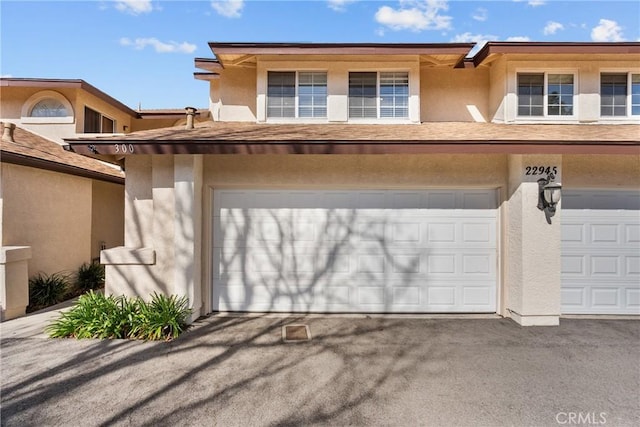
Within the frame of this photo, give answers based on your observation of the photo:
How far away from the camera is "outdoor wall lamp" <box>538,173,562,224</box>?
5406mm

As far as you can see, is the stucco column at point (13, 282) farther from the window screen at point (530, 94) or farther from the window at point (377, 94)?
the window screen at point (530, 94)

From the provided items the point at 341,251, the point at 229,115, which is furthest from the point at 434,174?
the point at 229,115

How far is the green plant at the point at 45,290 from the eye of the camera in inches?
264

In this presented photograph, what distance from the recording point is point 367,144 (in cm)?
540

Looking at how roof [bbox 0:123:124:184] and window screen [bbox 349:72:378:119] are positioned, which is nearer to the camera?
roof [bbox 0:123:124:184]

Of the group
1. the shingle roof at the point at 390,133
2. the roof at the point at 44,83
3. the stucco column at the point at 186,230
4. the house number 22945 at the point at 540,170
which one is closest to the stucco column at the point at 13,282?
the shingle roof at the point at 390,133

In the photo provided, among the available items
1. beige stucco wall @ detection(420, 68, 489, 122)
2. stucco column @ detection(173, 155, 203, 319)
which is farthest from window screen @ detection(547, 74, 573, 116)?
stucco column @ detection(173, 155, 203, 319)

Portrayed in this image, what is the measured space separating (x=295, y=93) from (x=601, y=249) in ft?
24.5

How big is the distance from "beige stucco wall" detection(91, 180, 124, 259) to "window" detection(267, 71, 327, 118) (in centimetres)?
585

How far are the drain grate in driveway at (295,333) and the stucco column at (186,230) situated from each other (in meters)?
1.79

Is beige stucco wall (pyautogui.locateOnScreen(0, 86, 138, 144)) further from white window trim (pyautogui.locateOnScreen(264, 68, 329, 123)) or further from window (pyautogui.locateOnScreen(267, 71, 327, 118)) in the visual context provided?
window (pyautogui.locateOnScreen(267, 71, 327, 118))

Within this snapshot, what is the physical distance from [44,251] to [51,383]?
4879 mm

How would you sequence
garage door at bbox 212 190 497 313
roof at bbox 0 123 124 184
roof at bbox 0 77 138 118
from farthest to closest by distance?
roof at bbox 0 77 138 118, roof at bbox 0 123 124 184, garage door at bbox 212 190 497 313

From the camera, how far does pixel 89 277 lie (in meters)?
8.23
